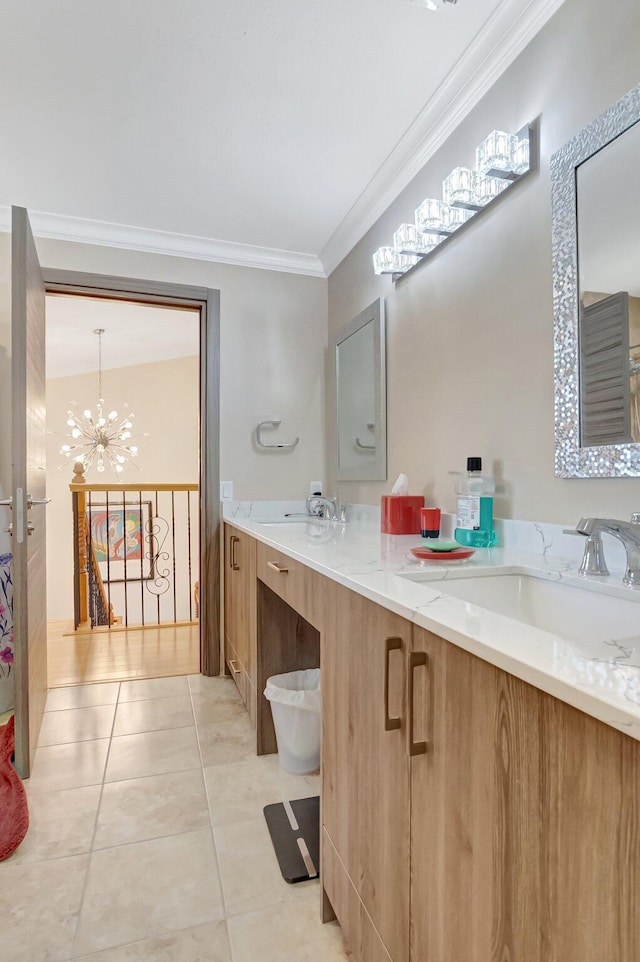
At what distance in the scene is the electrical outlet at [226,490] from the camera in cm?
282

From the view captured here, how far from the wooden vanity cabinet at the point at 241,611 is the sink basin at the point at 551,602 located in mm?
1076

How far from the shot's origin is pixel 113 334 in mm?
4695

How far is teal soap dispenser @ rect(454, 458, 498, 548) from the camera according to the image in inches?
58.7

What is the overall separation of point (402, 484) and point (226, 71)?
1.48 metres

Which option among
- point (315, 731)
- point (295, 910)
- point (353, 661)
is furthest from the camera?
point (315, 731)

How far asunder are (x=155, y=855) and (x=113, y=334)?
4.24m

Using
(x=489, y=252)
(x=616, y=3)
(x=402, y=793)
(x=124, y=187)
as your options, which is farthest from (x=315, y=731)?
(x=124, y=187)

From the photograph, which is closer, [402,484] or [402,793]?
[402,793]

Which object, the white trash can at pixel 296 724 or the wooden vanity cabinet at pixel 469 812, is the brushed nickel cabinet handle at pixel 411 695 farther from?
the white trash can at pixel 296 724

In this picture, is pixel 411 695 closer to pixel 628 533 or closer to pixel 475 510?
pixel 628 533

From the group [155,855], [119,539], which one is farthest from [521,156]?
[119,539]

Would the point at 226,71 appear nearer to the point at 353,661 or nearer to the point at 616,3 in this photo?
the point at 616,3

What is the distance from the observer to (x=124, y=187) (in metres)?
2.25

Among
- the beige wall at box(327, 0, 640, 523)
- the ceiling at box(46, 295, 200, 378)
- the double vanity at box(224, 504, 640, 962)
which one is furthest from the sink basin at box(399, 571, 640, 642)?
the ceiling at box(46, 295, 200, 378)
